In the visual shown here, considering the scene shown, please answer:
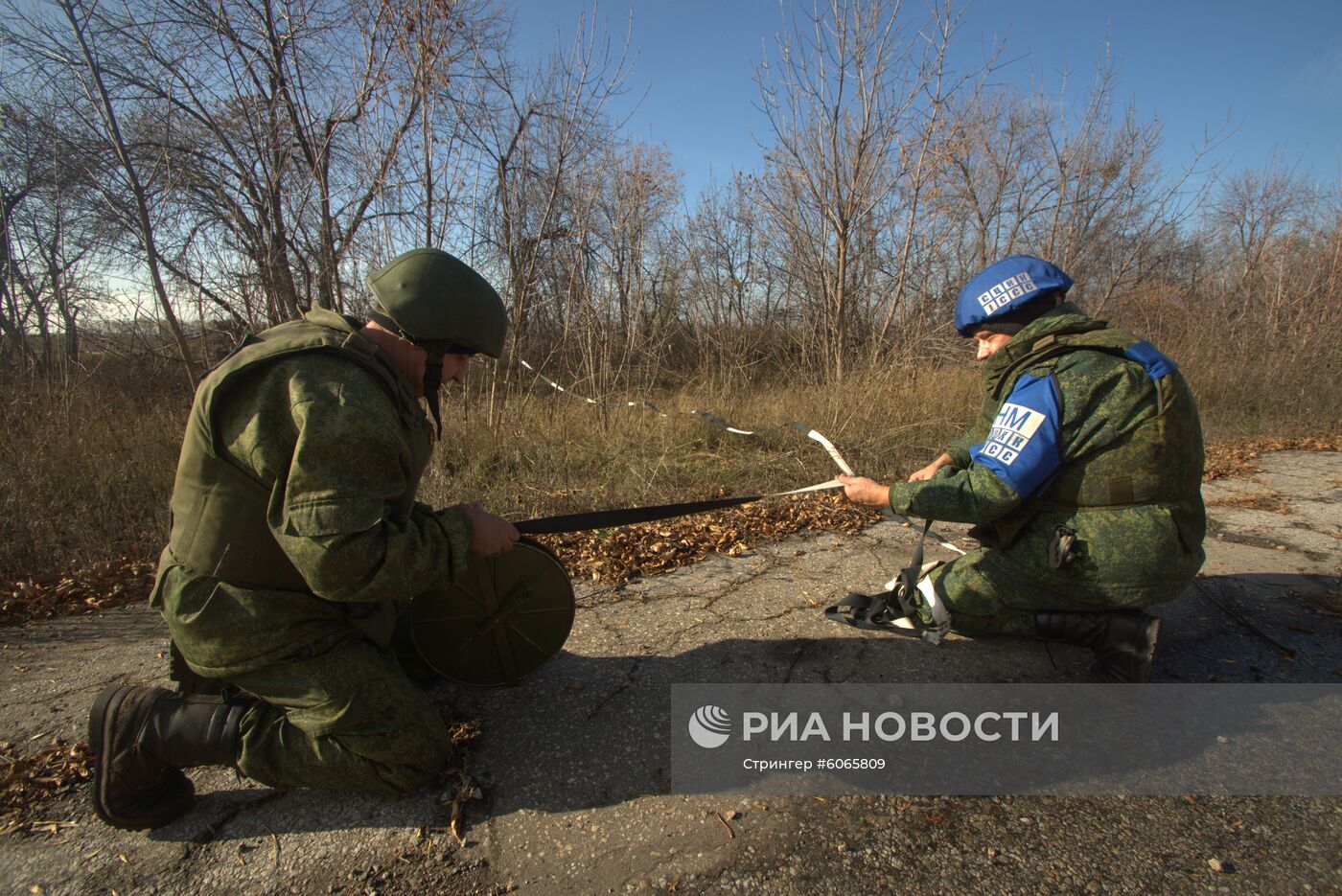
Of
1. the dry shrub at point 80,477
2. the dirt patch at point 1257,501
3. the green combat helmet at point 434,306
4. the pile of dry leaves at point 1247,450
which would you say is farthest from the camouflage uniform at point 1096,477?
the dry shrub at point 80,477

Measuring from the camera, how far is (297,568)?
1.72 meters

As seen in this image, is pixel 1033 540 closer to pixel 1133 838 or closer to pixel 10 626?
pixel 1133 838

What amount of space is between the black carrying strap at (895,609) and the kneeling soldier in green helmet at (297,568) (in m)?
1.72

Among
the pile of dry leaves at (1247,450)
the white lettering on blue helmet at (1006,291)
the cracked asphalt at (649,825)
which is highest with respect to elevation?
the white lettering on blue helmet at (1006,291)

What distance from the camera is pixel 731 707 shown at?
2.33 m

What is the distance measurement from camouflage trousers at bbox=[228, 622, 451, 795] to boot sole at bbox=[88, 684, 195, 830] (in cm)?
24

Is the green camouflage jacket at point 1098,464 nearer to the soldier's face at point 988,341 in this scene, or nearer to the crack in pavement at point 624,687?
the soldier's face at point 988,341

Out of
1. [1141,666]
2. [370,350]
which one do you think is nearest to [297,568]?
[370,350]

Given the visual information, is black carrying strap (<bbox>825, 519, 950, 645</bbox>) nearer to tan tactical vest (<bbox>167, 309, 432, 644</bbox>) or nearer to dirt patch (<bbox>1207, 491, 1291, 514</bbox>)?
tan tactical vest (<bbox>167, 309, 432, 644</bbox>)

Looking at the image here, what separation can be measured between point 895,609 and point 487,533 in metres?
1.88

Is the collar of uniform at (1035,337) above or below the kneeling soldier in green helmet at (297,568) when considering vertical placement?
above

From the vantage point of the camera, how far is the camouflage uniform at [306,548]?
1.68 metres

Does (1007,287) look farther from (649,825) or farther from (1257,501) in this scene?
(1257,501)

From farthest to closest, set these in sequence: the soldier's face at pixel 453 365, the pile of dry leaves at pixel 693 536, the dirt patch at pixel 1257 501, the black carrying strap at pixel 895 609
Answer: the dirt patch at pixel 1257 501 < the pile of dry leaves at pixel 693 536 < the black carrying strap at pixel 895 609 < the soldier's face at pixel 453 365
